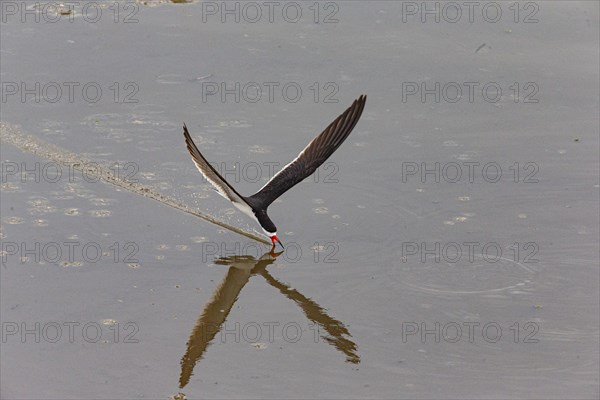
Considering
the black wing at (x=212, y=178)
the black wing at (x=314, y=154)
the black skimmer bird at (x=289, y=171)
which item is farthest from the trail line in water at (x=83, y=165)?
the black wing at (x=212, y=178)

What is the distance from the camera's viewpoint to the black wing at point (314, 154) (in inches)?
356

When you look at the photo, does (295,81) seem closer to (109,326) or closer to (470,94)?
(470,94)

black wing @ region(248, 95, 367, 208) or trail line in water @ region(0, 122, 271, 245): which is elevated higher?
black wing @ region(248, 95, 367, 208)

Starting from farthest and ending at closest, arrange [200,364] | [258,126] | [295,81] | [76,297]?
[295,81]
[258,126]
[76,297]
[200,364]

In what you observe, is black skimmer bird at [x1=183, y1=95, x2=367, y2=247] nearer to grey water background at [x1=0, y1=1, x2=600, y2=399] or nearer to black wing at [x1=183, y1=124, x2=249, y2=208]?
black wing at [x1=183, y1=124, x2=249, y2=208]

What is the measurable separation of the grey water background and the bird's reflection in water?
0.03 meters

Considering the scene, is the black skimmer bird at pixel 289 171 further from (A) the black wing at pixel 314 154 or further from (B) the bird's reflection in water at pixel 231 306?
(B) the bird's reflection in water at pixel 231 306

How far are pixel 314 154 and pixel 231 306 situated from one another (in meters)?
1.73

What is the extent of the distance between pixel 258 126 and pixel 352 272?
2.24 meters

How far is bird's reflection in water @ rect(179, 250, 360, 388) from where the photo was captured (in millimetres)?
7648

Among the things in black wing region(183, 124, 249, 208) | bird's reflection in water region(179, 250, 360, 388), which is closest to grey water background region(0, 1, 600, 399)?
bird's reflection in water region(179, 250, 360, 388)

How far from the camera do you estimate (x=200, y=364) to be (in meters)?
7.50

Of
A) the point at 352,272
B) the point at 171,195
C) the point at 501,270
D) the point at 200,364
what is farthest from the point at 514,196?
the point at 200,364

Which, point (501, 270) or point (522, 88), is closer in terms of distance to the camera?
point (501, 270)
